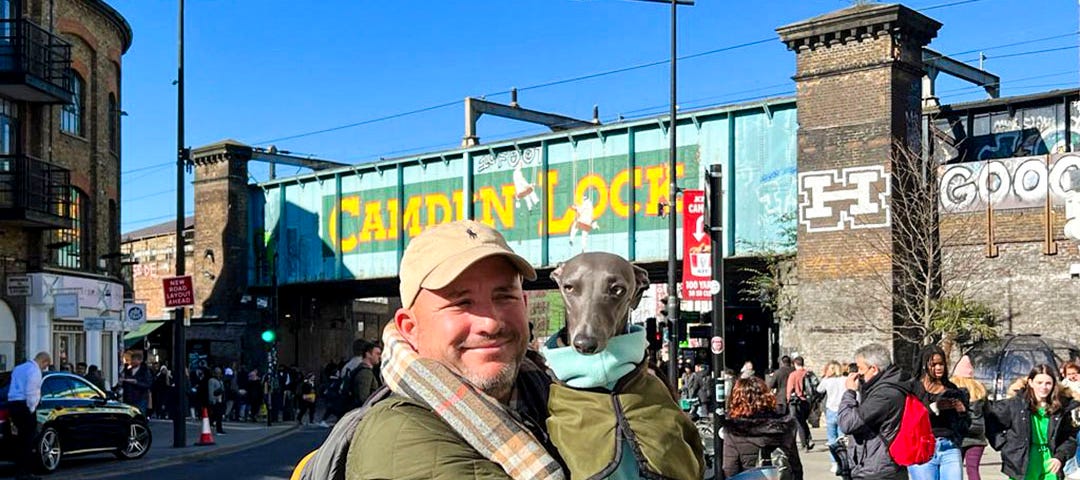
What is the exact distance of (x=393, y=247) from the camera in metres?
37.8

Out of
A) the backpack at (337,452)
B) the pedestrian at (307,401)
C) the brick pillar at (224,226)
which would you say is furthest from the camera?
the brick pillar at (224,226)

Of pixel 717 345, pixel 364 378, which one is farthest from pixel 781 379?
pixel 364 378

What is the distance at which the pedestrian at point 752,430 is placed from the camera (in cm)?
980

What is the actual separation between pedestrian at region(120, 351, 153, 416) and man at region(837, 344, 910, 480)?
19075 mm

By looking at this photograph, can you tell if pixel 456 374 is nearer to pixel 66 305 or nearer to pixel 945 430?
pixel 945 430

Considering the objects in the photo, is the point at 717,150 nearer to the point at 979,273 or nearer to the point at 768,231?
the point at 768,231

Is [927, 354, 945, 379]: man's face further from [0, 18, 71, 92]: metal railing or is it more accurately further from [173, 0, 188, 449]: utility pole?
[0, 18, 71, 92]: metal railing

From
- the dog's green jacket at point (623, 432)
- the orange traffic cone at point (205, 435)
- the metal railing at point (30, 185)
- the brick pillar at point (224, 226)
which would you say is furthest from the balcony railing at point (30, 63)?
the dog's green jacket at point (623, 432)

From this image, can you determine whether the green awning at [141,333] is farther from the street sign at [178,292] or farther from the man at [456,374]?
the man at [456,374]

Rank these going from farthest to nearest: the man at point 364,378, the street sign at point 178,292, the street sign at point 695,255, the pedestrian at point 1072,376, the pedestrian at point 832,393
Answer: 1. the street sign at point 178,292
2. the street sign at point 695,255
3. the pedestrian at point 832,393
4. the pedestrian at point 1072,376
5. the man at point 364,378

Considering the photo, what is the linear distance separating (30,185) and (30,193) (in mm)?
241

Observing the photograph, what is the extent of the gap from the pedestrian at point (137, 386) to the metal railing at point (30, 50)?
274 inches

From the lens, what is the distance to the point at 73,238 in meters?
31.6

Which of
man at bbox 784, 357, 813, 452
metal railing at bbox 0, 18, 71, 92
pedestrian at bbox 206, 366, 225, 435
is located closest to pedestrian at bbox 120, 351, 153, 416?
pedestrian at bbox 206, 366, 225, 435
